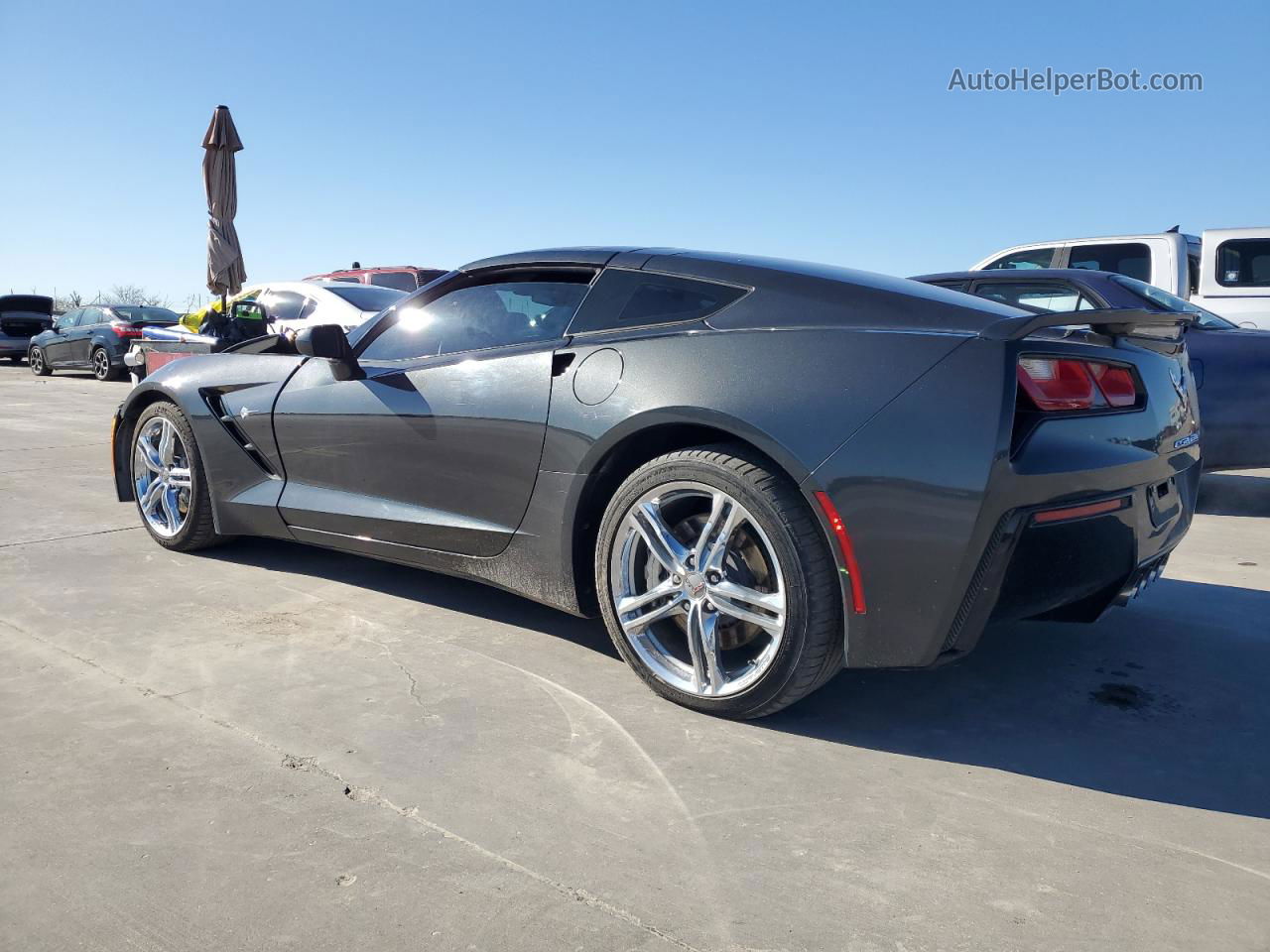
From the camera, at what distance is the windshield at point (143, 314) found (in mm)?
18062

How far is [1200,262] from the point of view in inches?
367

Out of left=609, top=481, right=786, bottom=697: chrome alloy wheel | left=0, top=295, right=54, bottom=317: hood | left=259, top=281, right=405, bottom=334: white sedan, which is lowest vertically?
left=609, top=481, right=786, bottom=697: chrome alloy wheel

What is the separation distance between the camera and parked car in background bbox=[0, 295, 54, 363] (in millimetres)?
22375

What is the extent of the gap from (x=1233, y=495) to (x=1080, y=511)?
195 inches

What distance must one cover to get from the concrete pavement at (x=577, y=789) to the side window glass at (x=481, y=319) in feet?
3.12

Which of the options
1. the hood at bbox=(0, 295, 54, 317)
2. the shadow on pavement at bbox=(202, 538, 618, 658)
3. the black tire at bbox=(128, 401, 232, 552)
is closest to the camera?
the shadow on pavement at bbox=(202, 538, 618, 658)

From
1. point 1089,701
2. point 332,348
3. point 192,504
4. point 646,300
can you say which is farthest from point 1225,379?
point 192,504

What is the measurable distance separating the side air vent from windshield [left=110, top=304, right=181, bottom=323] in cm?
1518

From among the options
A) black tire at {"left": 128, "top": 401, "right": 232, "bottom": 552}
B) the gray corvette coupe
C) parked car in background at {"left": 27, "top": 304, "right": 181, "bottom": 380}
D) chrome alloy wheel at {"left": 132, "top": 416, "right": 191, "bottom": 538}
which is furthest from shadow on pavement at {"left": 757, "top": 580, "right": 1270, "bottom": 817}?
parked car in background at {"left": 27, "top": 304, "right": 181, "bottom": 380}

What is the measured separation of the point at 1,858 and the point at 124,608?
69.3 inches

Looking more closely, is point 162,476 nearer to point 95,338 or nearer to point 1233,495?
point 1233,495

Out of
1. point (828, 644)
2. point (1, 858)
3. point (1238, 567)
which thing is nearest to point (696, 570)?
point (828, 644)

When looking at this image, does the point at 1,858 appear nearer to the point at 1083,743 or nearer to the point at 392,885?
the point at 392,885

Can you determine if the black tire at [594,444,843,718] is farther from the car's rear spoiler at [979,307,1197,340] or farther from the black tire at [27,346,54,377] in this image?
the black tire at [27,346,54,377]
